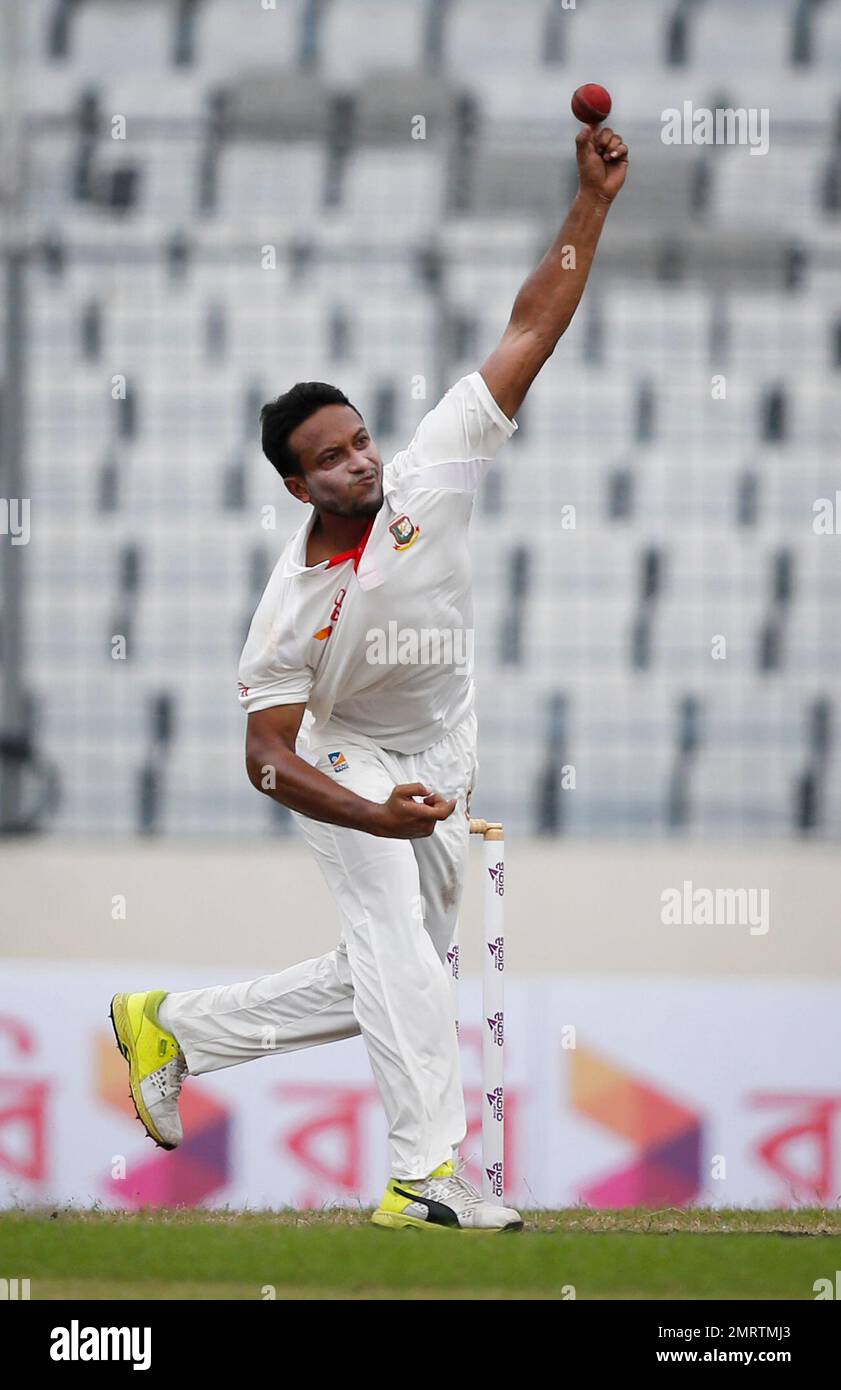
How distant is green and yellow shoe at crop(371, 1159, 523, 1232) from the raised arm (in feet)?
5.15

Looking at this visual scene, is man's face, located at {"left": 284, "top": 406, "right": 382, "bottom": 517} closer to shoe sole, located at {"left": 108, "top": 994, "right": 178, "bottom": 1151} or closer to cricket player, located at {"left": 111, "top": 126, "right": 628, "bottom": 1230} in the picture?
cricket player, located at {"left": 111, "top": 126, "right": 628, "bottom": 1230}

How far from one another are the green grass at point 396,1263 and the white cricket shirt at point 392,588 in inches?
A: 42.2

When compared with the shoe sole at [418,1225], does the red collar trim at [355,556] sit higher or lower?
higher

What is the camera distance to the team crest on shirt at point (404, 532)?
3912 millimetres

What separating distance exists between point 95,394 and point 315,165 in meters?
2.06

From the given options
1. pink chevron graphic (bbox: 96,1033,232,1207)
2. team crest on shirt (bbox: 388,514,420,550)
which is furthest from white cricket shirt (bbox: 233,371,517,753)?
pink chevron graphic (bbox: 96,1033,232,1207)

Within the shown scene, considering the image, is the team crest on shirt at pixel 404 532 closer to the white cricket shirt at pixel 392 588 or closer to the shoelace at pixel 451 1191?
the white cricket shirt at pixel 392 588

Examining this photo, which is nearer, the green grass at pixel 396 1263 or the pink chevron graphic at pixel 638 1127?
the green grass at pixel 396 1263

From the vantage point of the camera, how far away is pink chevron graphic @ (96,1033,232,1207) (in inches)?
241

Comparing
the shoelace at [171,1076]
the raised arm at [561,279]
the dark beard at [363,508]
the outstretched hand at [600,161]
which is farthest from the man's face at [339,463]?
the shoelace at [171,1076]

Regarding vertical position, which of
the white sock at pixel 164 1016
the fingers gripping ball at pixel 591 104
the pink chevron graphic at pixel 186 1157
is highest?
the fingers gripping ball at pixel 591 104

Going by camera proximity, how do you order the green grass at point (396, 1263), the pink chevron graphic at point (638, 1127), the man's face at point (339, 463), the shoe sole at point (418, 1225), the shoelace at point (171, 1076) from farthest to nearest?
the pink chevron graphic at point (638, 1127), the shoelace at point (171, 1076), the man's face at point (339, 463), the shoe sole at point (418, 1225), the green grass at point (396, 1263)

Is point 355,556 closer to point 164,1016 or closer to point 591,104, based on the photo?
point 591,104

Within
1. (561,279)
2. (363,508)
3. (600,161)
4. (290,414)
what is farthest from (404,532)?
(600,161)
